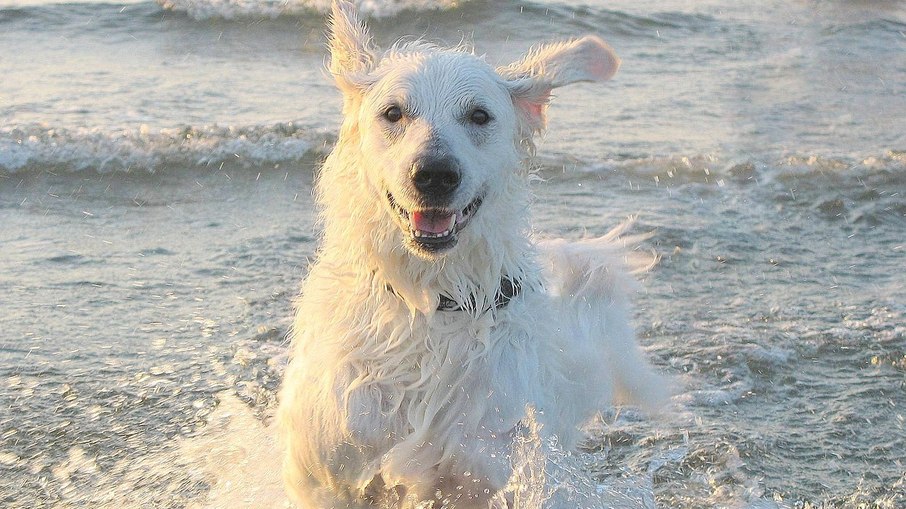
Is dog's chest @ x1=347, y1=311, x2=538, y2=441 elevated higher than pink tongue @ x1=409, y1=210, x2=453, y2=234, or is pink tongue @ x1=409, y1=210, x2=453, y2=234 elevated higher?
pink tongue @ x1=409, y1=210, x2=453, y2=234

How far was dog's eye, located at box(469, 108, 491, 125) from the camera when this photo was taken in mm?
4094

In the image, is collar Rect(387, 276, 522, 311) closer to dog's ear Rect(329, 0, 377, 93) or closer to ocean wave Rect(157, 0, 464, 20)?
dog's ear Rect(329, 0, 377, 93)

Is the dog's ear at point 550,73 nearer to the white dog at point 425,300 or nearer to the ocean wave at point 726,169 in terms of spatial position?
the white dog at point 425,300

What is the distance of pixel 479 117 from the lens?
4105 millimetres

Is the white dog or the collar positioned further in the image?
the collar

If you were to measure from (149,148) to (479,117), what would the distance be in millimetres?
6632

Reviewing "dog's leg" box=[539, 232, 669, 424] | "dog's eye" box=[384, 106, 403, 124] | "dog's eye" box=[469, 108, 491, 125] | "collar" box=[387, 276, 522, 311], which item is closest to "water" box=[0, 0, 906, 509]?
"dog's leg" box=[539, 232, 669, 424]

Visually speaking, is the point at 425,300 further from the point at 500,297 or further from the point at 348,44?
the point at 348,44

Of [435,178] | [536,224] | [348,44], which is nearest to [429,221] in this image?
[435,178]

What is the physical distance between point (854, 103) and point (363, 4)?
6.77m

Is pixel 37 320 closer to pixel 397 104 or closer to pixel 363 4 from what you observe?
pixel 397 104

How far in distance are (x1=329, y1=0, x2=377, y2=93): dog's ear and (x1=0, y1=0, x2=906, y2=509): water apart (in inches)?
69.5

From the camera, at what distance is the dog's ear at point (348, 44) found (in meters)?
4.46

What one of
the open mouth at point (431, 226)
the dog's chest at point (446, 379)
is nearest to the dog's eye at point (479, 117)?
the open mouth at point (431, 226)
